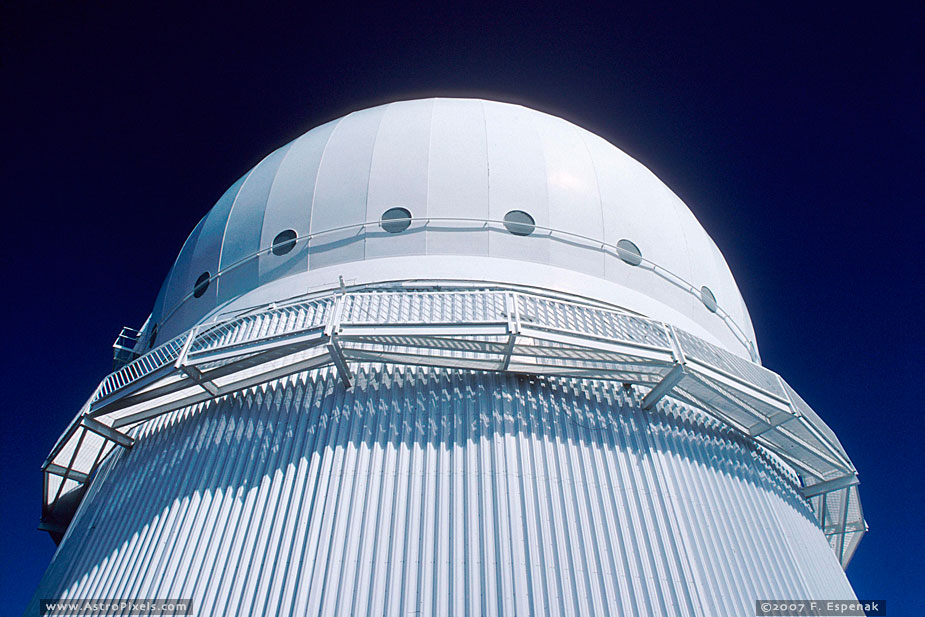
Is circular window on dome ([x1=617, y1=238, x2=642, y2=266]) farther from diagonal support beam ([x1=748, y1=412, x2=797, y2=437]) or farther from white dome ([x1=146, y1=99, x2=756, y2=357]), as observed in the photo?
diagonal support beam ([x1=748, y1=412, x2=797, y2=437])

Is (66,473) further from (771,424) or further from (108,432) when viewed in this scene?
(771,424)

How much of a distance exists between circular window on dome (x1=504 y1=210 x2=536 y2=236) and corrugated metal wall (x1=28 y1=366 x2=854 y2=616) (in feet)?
11.1

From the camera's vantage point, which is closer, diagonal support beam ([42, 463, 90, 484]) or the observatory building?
the observatory building

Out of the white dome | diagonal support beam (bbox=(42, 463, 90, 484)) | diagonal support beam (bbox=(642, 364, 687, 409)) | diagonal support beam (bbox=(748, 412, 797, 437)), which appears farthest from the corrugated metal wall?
the white dome

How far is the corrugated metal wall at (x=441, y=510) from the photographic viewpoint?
6.79m

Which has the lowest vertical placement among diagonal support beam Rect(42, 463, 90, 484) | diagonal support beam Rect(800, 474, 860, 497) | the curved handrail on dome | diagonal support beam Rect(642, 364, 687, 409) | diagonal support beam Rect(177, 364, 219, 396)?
diagonal support beam Rect(800, 474, 860, 497)

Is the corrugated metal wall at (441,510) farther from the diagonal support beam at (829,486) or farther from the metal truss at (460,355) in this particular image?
the diagonal support beam at (829,486)

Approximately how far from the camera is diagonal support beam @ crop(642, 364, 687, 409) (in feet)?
28.8

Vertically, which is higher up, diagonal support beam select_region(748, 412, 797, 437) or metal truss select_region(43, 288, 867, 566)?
metal truss select_region(43, 288, 867, 566)

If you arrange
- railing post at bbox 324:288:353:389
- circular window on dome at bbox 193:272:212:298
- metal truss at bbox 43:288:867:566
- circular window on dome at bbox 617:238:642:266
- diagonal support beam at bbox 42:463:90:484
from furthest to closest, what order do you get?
1. circular window on dome at bbox 193:272:212:298
2. circular window on dome at bbox 617:238:642:266
3. diagonal support beam at bbox 42:463:90:484
4. metal truss at bbox 43:288:867:566
5. railing post at bbox 324:288:353:389

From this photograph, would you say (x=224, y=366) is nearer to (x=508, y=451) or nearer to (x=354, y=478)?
(x=354, y=478)

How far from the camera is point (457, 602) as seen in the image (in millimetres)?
6500

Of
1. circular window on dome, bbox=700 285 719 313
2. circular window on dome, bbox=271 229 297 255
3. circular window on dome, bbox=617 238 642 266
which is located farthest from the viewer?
circular window on dome, bbox=700 285 719 313

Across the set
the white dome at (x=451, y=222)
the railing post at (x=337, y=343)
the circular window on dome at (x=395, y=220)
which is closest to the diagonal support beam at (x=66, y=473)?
the white dome at (x=451, y=222)
